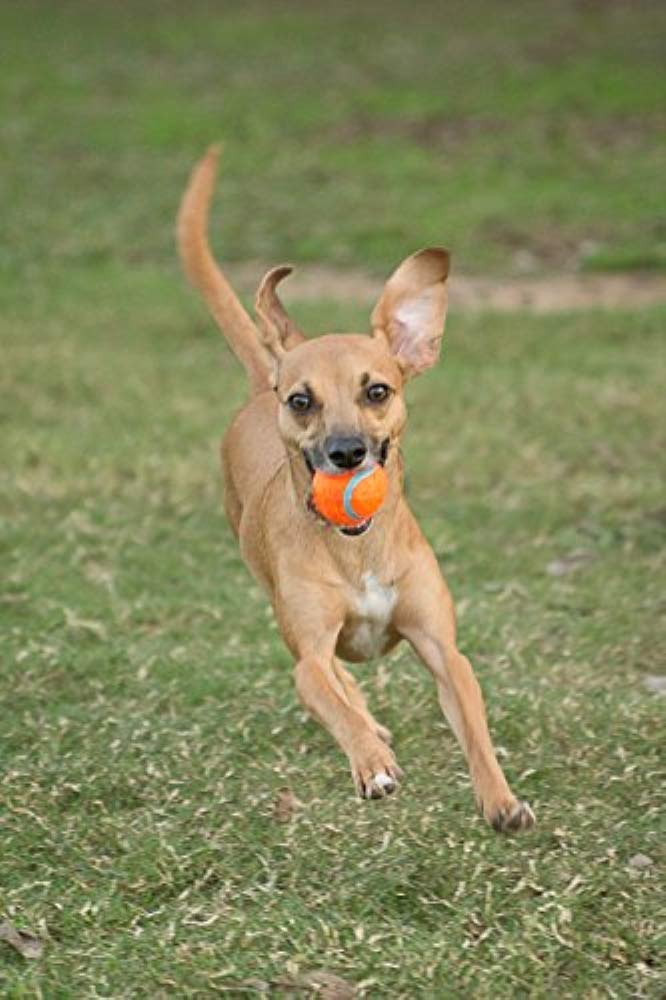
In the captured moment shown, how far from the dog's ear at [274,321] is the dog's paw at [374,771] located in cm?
133

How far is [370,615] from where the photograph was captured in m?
5.85

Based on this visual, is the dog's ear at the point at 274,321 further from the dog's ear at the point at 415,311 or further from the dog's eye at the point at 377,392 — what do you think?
the dog's eye at the point at 377,392

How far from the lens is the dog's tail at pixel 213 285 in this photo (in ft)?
23.4

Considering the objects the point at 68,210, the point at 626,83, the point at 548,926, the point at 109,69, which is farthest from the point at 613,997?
the point at 109,69

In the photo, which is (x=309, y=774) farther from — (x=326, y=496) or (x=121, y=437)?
(x=121, y=437)

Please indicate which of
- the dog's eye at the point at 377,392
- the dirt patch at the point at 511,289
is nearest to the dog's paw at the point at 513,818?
the dog's eye at the point at 377,392

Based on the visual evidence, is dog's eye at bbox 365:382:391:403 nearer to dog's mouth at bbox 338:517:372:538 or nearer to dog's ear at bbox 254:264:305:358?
dog's mouth at bbox 338:517:372:538

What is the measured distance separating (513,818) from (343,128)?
15997 mm

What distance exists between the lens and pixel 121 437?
10.7 metres

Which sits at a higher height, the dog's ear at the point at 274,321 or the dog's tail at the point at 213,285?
the dog's ear at the point at 274,321

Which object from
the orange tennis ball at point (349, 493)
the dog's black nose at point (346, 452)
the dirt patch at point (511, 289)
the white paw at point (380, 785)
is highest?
the dog's black nose at point (346, 452)

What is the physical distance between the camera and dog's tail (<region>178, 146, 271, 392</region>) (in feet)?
23.4

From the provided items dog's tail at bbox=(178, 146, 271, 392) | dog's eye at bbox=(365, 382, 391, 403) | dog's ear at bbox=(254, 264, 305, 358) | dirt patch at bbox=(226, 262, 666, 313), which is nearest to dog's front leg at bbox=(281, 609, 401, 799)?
dog's eye at bbox=(365, 382, 391, 403)

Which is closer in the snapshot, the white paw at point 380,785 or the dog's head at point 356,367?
the white paw at point 380,785
